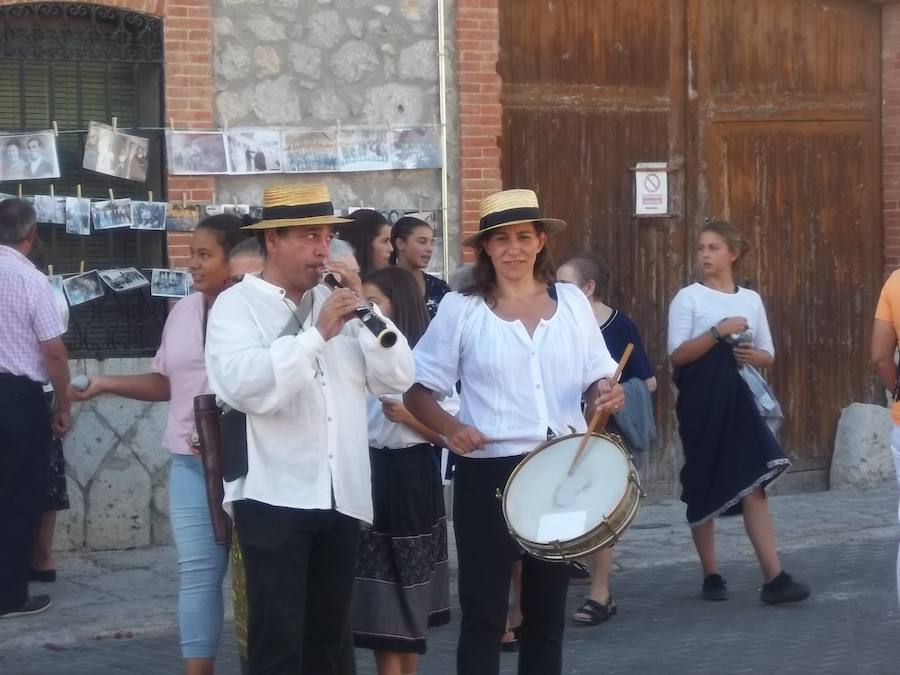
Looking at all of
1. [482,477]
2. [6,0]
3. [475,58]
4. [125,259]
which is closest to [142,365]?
[125,259]

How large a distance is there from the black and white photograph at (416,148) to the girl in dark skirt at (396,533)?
4.35m

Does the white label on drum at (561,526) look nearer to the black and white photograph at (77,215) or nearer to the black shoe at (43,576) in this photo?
the black shoe at (43,576)

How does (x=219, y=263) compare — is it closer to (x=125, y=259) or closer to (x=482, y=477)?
(x=482, y=477)

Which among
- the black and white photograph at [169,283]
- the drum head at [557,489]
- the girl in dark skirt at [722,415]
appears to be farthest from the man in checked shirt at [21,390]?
the drum head at [557,489]

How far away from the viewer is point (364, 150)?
10008mm

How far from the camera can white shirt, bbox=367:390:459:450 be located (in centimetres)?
576

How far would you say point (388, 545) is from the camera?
5715 millimetres

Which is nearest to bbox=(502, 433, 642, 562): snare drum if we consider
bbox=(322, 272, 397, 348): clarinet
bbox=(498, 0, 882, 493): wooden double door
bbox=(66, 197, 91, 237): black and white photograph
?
bbox=(322, 272, 397, 348): clarinet

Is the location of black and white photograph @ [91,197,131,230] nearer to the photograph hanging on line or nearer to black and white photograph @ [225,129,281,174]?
the photograph hanging on line

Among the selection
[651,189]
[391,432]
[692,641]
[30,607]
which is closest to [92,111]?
[30,607]

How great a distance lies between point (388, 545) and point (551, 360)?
1.05 m

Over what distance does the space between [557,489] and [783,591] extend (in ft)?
10.6

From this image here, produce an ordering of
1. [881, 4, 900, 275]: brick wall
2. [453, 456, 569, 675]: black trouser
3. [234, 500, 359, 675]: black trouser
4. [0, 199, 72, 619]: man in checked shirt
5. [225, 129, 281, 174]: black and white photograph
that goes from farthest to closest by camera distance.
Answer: [881, 4, 900, 275]: brick wall → [225, 129, 281, 174]: black and white photograph → [0, 199, 72, 619]: man in checked shirt → [453, 456, 569, 675]: black trouser → [234, 500, 359, 675]: black trouser

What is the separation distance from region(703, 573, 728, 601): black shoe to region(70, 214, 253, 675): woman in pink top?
3.08m
